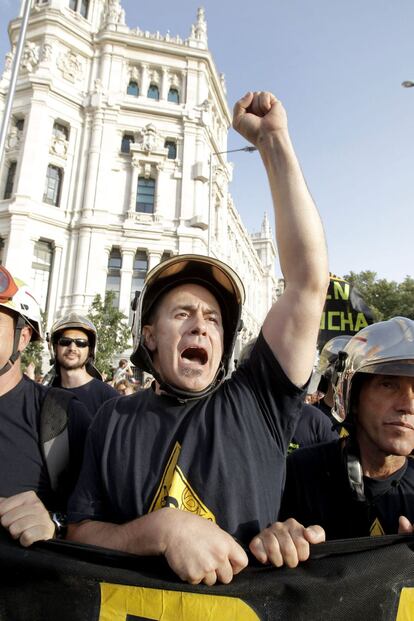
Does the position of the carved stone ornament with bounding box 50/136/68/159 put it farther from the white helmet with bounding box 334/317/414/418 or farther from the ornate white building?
the white helmet with bounding box 334/317/414/418

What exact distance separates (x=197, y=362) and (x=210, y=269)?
0.39 meters

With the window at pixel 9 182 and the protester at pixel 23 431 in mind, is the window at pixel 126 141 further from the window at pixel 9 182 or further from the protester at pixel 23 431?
the protester at pixel 23 431

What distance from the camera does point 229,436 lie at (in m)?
1.58

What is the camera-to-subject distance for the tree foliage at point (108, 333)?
879 inches

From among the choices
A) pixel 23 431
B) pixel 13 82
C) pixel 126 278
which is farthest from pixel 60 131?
pixel 23 431

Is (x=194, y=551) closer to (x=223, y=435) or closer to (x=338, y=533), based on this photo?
(x=223, y=435)

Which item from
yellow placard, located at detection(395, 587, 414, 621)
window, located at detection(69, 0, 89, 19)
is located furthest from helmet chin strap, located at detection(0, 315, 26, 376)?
window, located at detection(69, 0, 89, 19)

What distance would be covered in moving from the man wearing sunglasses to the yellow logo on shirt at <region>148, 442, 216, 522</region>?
2667mm

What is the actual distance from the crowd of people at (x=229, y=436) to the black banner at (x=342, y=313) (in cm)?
420

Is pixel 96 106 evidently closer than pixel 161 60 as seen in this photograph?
Yes

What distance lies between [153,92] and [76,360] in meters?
33.0

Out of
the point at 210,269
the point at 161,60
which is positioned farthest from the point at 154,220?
the point at 210,269

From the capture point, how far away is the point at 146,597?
1.32 m

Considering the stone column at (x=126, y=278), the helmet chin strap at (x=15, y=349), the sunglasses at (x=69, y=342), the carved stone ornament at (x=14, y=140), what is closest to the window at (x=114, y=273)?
the stone column at (x=126, y=278)
